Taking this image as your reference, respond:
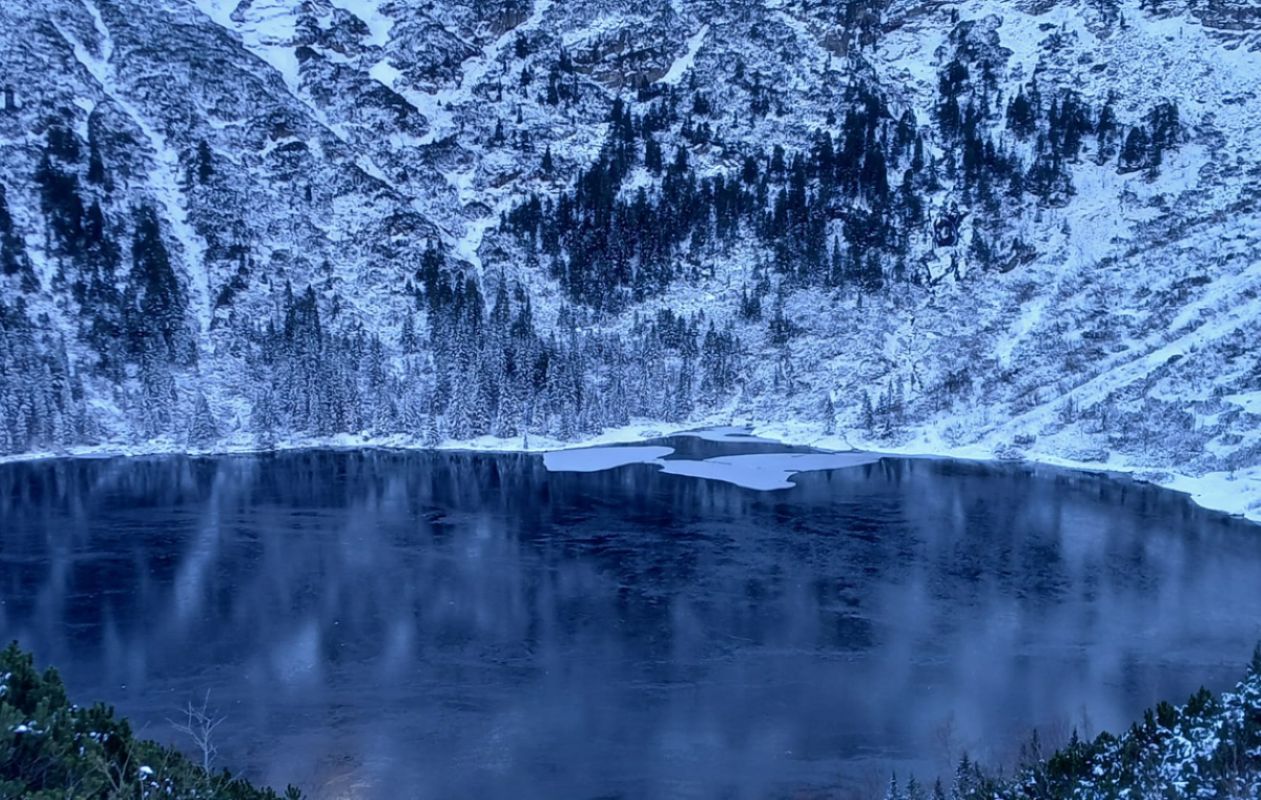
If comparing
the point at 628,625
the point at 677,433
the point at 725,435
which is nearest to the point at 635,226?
the point at 677,433

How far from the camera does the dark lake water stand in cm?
2542

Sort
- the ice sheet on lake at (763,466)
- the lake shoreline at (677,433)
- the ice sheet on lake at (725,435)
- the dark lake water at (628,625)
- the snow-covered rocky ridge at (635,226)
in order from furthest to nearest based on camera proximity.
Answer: the ice sheet on lake at (725,435) < the snow-covered rocky ridge at (635,226) < the ice sheet on lake at (763,466) < the lake shoreline at (677,433) < the dark lake water at (628,625)

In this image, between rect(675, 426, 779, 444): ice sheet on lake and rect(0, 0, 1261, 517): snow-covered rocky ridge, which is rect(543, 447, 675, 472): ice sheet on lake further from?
rect(675, 426, 779, 444): ice sheet on lake

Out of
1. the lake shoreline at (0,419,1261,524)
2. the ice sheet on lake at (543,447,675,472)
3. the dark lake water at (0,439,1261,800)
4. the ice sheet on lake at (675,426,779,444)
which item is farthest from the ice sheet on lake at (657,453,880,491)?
the ice sheet on lake at (675,426,779,444)

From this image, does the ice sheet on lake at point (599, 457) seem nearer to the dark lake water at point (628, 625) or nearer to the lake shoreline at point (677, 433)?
the lake shoreline at point (677, 433)

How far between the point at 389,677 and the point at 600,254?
9358 centimetres

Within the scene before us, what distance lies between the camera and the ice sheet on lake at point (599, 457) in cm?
7825

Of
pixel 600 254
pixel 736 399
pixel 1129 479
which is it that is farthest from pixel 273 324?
pixel 1129 479

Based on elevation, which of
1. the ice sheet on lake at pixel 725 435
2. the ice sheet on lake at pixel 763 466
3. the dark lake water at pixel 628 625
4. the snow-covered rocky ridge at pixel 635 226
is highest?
the snow-covered rocky ridge at pixel 635 226

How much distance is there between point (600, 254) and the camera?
119375mm

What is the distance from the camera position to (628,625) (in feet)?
119

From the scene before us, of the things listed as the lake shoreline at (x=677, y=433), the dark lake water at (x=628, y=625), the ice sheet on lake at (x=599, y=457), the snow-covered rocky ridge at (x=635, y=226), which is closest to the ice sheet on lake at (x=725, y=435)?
the lake shoreline at (x=677, y=433)

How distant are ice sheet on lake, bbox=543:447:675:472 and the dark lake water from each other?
1400cm

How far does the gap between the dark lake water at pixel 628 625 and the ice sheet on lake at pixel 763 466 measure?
17.8ft
